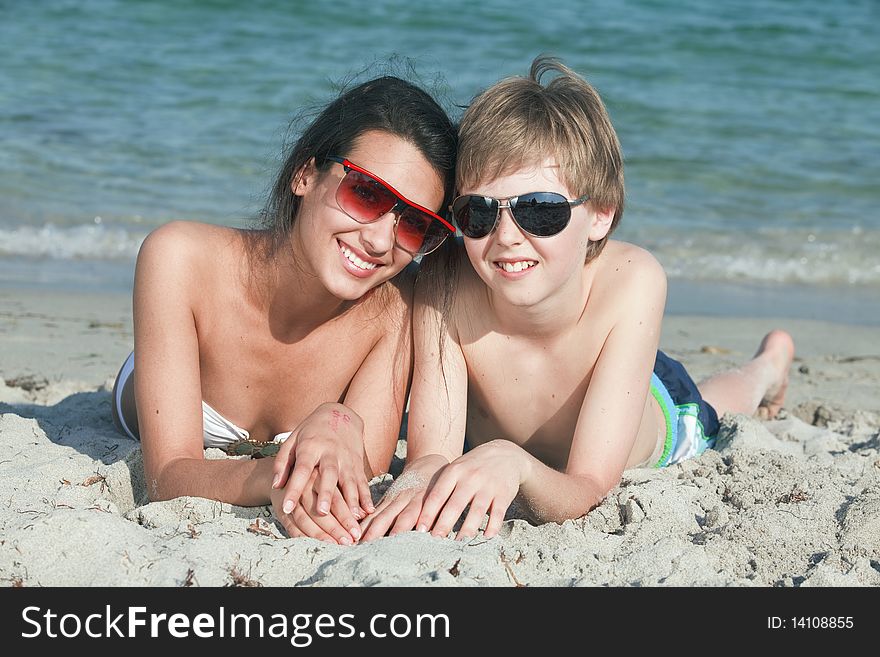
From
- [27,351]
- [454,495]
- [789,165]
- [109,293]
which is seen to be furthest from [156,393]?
[789,165]

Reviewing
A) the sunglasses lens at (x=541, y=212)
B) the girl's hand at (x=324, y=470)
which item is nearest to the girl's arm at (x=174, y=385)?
the girl's hand at (x=324, y=470)

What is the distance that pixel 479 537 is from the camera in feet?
8.43

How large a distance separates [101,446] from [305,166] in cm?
125

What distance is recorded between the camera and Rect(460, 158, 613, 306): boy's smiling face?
2.86 m

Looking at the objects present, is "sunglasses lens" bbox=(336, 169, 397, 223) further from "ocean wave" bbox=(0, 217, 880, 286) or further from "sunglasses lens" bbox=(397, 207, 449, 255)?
"ocean wave" bbox=(0, 217, 880, 286)

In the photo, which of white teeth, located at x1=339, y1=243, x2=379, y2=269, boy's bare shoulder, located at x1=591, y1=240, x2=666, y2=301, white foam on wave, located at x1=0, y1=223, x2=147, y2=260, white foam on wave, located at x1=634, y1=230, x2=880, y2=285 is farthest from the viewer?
white foam on wave, located at x1=634, y1=230, x2=880, y2=285

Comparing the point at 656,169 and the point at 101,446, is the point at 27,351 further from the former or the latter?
the point at 656,169

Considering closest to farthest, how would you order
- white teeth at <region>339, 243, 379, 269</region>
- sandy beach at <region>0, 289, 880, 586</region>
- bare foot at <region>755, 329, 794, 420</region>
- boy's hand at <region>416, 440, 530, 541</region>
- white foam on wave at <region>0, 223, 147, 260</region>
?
sandy beach at <region>0, 289, 880, 586</region> → boy's hand at <region>416, 440, 530, 541</region> → white teeth at <region>339, 243, 379, 269</region> → bare foot at <region>755, 329, 794, 420</region> → white foam on wave at <region>0, 223, 147, 260</region>

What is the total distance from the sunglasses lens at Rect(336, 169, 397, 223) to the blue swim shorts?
1.41 m

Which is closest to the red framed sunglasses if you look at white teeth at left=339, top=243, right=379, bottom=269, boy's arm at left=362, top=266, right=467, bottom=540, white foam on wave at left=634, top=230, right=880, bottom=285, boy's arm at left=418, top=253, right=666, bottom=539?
white teeth at left=339, top=243, right=379, bottom=269

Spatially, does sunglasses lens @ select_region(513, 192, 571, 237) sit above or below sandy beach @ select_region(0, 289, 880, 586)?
above

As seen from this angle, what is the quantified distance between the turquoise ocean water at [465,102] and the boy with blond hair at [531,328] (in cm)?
146

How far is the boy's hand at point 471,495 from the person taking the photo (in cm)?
250

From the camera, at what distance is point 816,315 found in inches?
248
